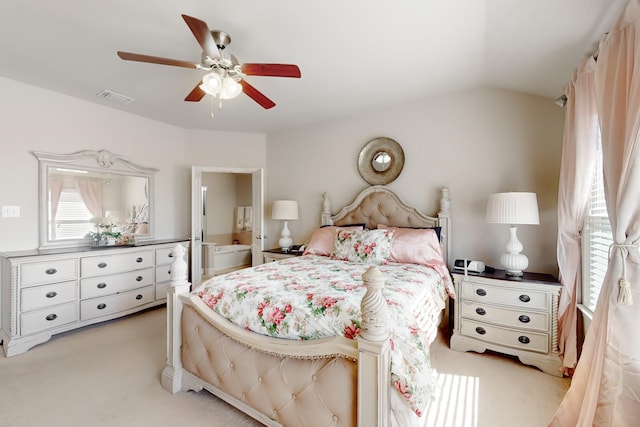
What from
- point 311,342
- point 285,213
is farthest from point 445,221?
point 311,342

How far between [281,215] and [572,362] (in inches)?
129

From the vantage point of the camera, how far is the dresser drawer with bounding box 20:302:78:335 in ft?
8.55

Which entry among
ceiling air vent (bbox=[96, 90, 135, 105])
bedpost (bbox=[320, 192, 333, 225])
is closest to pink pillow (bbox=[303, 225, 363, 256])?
bedpost (bbox=[320, 192, 333, 225])

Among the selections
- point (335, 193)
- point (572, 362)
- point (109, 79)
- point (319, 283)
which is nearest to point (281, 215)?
point (335, 193)

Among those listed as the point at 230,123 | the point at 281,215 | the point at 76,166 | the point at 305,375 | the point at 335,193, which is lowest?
the point at 305,375

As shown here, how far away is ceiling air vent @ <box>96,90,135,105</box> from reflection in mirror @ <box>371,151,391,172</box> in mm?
3010

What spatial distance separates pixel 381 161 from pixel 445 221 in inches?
42.7

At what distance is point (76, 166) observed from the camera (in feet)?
10.7

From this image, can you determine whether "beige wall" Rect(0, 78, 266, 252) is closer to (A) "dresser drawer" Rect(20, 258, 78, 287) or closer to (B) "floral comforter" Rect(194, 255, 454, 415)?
(A) "dresser drawer" Rect(20, 258, 78, 287)

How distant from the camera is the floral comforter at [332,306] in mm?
1348

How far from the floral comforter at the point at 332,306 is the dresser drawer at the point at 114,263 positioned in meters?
1.89

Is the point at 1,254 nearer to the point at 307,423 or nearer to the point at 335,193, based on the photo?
the point at 307,423

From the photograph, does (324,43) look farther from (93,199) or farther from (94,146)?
(93,199)

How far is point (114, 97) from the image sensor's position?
323cm
